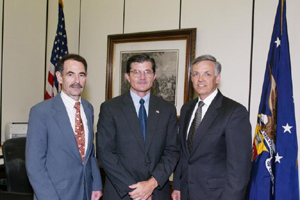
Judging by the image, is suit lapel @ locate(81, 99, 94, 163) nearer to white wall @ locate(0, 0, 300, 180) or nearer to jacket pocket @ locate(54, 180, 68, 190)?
jacket pocket @ locate(54, 180, 68, 190)

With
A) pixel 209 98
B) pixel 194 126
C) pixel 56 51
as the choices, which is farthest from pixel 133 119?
pixel 56 51

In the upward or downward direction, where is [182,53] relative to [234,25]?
downward

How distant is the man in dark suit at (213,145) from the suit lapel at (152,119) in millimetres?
247

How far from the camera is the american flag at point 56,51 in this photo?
382 centimetres

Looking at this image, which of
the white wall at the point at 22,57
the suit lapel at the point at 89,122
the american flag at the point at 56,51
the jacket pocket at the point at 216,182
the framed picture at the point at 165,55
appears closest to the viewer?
the jacket pocket at the point at 216,182

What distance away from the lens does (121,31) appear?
3.76 metres

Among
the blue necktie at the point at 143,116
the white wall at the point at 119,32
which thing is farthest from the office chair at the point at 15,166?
the blue necktie at the point at 143,116

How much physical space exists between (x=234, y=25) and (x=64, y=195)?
2.50 meters

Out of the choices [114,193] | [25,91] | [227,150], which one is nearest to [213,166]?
[227,150]

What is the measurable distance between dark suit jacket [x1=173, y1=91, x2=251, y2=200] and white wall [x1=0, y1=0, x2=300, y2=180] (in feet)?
3.98

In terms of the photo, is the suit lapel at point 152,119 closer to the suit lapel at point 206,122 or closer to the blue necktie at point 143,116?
the blue necktie at point 143,116

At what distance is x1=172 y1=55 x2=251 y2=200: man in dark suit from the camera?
70.0 inches

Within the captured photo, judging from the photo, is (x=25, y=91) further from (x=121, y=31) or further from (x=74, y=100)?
(x=74, y=100)

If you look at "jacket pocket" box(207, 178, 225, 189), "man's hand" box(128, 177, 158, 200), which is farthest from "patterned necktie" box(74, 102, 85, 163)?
"jacket pocket" box(207, 178, 225, 189)
